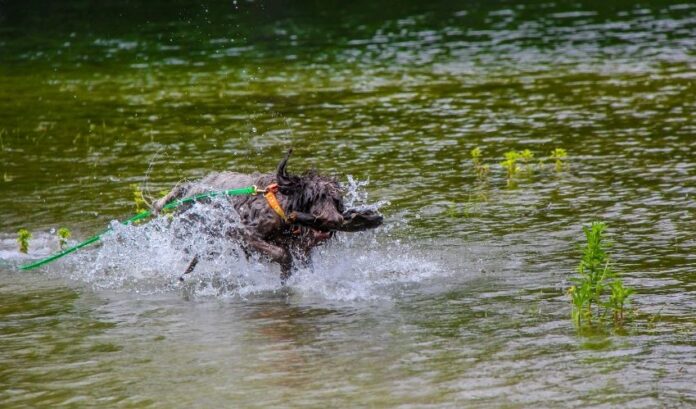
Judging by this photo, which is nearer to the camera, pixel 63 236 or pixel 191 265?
pixel 191 265

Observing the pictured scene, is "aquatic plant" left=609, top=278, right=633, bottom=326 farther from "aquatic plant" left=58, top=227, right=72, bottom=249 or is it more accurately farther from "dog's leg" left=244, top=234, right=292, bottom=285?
"aquatic plant" left=58, top=227, right=72, bottom=249

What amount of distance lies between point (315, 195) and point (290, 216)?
1.12ft

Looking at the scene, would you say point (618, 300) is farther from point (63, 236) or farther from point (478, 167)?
point (478, 167)

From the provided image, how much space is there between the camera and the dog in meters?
11.3

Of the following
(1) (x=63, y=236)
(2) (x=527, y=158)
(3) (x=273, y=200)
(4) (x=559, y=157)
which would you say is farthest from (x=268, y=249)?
(4) (x=559, y=157)

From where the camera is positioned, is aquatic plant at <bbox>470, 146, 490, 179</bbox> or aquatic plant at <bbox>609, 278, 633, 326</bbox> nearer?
aquatic plant at <bbox>609, 278, 633, 326</bbox>

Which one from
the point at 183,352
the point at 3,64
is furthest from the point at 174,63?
the point at 183,352

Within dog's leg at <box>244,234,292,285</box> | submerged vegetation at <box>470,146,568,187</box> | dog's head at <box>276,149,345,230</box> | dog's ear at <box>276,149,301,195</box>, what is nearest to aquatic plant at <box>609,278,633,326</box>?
dog's head at <box>276,149,345,230</box>

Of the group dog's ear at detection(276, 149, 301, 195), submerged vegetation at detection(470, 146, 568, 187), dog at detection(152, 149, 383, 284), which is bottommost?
submerged vegetation at detection(470, 146, 568, 187)

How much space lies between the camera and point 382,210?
15445 millimetres

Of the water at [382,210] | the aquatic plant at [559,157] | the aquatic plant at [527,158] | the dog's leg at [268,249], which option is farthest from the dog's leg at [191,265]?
the aquatic plant at [559,157]

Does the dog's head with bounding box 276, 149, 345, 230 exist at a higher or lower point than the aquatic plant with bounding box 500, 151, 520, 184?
higher

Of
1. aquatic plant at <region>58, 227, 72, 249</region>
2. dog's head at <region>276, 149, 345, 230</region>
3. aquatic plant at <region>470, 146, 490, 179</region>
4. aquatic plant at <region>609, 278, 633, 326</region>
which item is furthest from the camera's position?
aquatic plant at <region>470, 146, 490, 179</region>

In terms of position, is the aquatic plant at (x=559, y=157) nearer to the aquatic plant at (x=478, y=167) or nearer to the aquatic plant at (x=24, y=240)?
the aquatic plant at (x=478, y=167)
